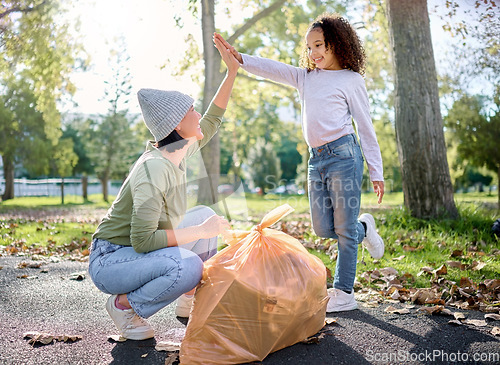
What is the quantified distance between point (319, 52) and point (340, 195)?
Answer: 96cm

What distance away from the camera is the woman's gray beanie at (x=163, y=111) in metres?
2.27

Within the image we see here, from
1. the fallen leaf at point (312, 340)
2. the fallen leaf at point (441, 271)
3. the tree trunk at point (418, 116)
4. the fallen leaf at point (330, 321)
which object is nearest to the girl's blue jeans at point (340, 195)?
the fallen leaf at point (330, 321)

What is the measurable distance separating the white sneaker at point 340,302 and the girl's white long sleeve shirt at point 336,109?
0.76 m

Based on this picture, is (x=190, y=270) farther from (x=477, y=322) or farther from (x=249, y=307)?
(x=477, y=322)

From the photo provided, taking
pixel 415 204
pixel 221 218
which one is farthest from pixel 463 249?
pixel 221 218

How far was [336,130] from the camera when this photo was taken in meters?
2.80

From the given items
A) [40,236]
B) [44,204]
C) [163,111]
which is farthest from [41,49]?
[44,204]

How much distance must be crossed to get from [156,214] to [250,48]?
41.8 feet

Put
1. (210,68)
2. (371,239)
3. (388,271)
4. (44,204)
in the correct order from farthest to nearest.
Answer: (44,204)
(210,68)
(388,271)
(371,239)

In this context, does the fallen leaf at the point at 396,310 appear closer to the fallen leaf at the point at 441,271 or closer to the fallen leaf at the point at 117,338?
the fallen leaf at the point at 441,271

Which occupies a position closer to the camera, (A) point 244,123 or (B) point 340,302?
(B) point 340,302

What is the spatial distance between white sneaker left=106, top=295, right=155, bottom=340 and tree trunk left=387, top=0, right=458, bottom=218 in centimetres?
429

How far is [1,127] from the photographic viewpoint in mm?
20016

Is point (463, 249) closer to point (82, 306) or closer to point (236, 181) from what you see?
point (236, 181)
